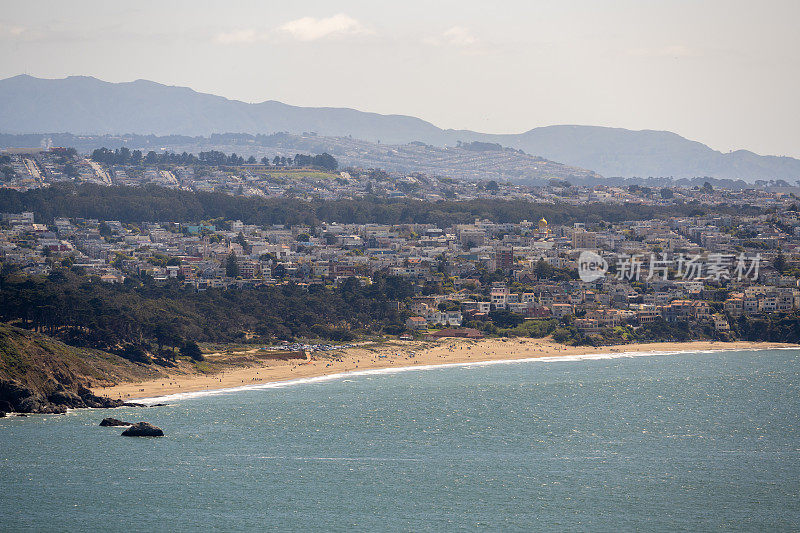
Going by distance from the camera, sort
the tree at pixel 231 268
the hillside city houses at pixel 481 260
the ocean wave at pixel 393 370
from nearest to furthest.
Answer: the ocean wave at pixel 393 370 → the hillside city houses at pixel 481 260 → the tree at pixel 231 268

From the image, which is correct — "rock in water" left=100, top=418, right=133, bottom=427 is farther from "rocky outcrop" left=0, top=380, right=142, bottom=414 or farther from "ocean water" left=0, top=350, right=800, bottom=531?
"rocky outcrop" left=0, top=380, right=142, bottom=414

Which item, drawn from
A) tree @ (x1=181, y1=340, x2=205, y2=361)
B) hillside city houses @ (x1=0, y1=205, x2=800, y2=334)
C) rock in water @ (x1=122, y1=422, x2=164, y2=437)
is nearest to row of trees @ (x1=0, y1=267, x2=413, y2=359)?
tree @ (x1=181, y1=340, x2=205, y2=361)

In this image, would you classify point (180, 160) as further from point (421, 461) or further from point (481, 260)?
point (421, 461)

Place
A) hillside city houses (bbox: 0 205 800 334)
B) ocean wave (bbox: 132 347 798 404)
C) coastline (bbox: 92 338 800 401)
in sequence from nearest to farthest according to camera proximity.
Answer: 1. ocean wave (bbox: 132 347 798 404)
2. coastline (bbox: 92 338 800 401)
3. hillside city houses (bbox: 0 205 800 334)

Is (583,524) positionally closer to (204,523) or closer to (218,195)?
(204,523)

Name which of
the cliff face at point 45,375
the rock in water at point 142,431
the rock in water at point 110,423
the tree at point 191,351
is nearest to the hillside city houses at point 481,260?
the tree at point 191,351

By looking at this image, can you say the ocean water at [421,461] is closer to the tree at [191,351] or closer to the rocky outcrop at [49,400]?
the rocky outcrop at [49,400]

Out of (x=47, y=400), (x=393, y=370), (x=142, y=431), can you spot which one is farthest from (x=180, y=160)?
(x=142, y=431)
